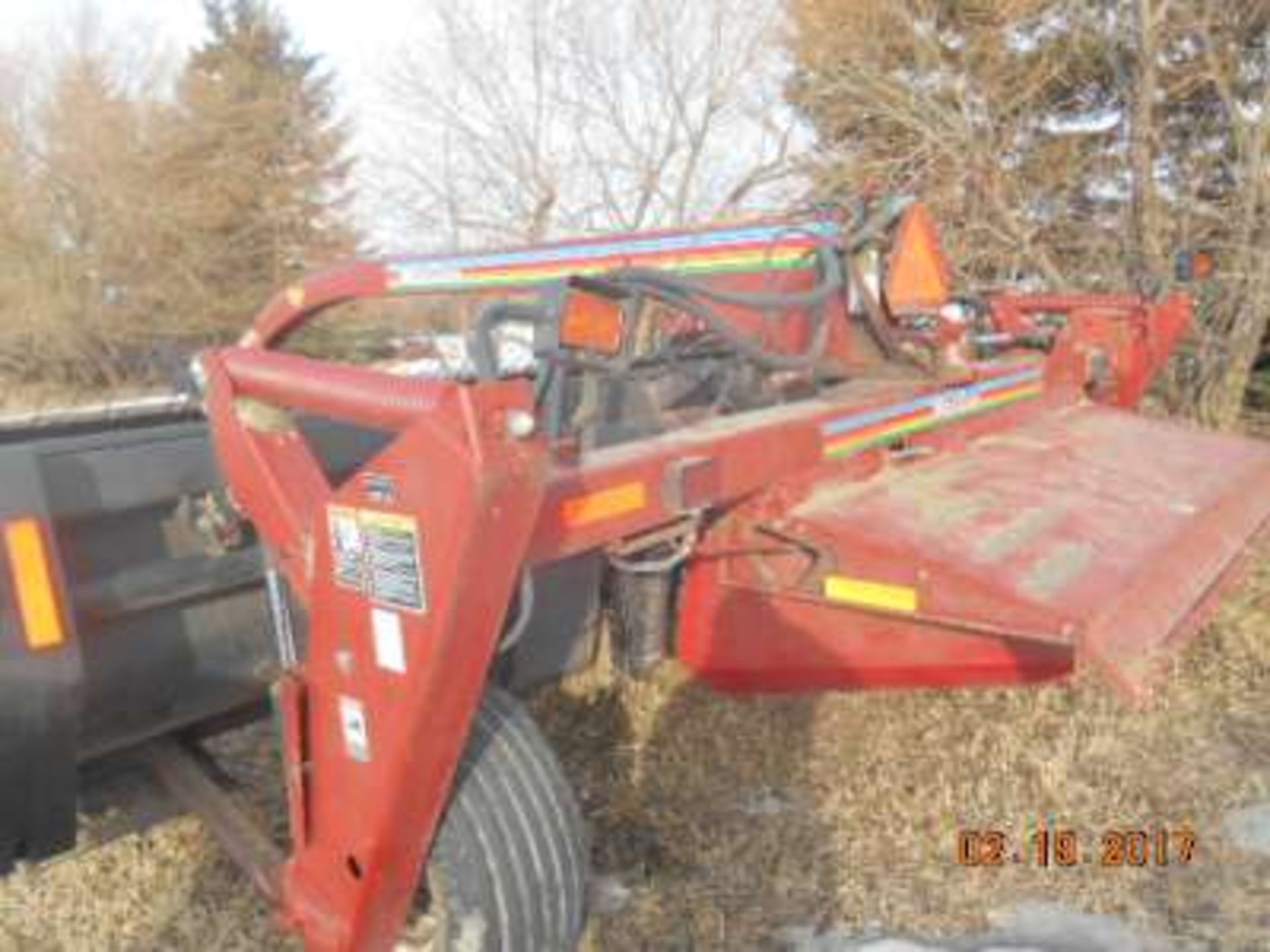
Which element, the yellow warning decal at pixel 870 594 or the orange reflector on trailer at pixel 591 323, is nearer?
the orange reflector on trailer at pixel 591 323

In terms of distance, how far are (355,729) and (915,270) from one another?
1.80 metres

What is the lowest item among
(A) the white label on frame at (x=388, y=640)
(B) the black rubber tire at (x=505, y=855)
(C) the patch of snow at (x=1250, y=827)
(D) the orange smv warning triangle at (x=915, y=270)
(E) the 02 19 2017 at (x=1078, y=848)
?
(C) the patch of snow at (x=1250, y=827)

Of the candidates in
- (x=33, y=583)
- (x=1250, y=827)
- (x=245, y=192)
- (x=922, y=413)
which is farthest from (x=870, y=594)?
(x=245, y=192)

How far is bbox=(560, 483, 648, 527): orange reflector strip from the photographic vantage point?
5.03 ft

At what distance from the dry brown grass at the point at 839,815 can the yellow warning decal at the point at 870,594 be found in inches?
27.1

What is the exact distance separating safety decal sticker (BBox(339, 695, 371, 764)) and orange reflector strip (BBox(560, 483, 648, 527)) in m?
0.40

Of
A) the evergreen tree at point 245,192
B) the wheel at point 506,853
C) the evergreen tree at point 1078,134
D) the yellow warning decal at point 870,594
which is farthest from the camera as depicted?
the evergreen tree at point 245,192

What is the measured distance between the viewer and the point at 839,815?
252cm

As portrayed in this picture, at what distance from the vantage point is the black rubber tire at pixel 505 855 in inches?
64.9

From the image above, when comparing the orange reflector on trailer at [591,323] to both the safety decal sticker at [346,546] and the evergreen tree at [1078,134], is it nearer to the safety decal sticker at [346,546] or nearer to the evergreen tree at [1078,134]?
the safety decal sticker at [346,546]

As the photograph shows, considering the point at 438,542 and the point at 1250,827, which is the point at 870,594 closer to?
the point at 438,542

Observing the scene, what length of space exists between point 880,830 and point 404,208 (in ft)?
40.1

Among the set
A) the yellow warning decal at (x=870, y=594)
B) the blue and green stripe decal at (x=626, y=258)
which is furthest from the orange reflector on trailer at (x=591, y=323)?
the yellow warning decal at (x=870, y=594)

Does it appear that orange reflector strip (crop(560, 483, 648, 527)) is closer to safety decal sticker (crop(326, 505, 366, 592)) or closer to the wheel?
safety decal sticker (crop(326, 505, 366, 592))
